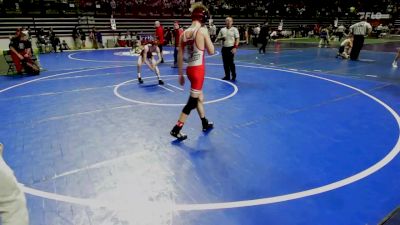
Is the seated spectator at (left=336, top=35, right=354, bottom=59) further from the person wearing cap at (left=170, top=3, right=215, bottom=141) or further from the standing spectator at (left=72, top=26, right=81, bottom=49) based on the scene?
the standing spectator at (left=72, top=26, right=81, bottom=49)

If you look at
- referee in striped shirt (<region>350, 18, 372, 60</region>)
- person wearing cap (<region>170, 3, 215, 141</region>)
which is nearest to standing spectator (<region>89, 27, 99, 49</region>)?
referee in striped shirt (<region>350, 18, 372, 60</region>)

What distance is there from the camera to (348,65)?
42.2 ft

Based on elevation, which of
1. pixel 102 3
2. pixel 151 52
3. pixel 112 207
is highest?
pixel 102 3

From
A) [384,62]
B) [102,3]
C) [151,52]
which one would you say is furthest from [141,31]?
[384,62]

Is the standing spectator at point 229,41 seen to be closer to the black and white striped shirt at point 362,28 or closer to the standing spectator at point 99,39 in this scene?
the black and white striped shirt at point 362,28

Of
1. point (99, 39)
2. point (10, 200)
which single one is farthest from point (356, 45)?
point (99, 39)

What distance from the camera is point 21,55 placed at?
37.6ft

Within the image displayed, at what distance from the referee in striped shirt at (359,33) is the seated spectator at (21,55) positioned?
A: 14.5m

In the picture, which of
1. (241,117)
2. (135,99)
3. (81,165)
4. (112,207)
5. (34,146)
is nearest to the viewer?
(112,207)

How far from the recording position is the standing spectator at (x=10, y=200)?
50.0 inches

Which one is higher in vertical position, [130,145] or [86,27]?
[86,27]

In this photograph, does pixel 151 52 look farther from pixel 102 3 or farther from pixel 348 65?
pixel 102 3

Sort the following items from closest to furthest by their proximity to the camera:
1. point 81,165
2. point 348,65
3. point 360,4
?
point 81,165 < point 348,65 < point 360,4

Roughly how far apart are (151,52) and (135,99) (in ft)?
9.03
